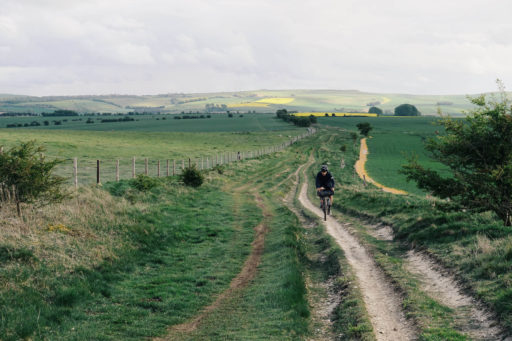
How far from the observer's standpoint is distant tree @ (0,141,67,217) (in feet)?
50.8

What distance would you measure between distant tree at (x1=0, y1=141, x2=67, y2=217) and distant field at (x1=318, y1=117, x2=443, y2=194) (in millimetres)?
13773

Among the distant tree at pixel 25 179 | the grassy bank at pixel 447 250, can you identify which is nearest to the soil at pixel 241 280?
the grassy bank at pixel 447 250

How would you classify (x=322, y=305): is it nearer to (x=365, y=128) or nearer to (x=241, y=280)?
(x=241, y=280)

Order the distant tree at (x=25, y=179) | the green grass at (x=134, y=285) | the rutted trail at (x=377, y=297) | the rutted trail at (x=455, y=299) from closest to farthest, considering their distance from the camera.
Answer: the rutted trail at (x=455, y=299)
the rutted trail at (x=377, y=297)
the green grass at (x=134, y=285)
the distant tree at (x=25, y=179)

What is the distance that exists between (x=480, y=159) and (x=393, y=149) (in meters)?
81.0

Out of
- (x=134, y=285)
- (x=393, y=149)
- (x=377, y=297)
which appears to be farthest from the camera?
(x=393, y=149)

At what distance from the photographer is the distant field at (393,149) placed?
55963 mm

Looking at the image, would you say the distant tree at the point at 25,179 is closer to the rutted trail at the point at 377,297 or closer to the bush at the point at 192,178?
the rutted trail at the point at 377,297

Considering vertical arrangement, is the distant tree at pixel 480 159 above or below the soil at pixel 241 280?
above

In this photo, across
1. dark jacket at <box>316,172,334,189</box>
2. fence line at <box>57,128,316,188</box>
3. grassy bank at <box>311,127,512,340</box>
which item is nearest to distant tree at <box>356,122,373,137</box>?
fence line at <box>57,128,316,188</box>

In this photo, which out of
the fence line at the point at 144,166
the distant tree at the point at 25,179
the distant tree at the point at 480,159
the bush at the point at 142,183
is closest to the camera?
the distant tree at the point at 25,179

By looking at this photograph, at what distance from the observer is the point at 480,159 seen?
1709 cm

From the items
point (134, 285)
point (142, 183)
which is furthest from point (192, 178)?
point (134, 285)

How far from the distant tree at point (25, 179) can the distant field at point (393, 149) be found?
13.8 meters
